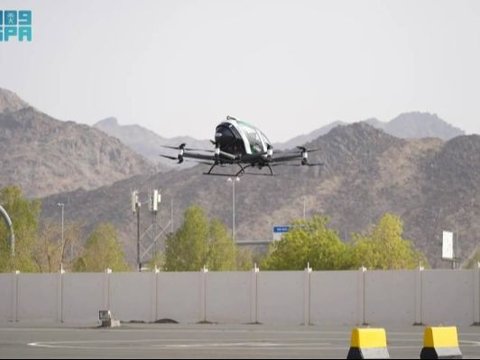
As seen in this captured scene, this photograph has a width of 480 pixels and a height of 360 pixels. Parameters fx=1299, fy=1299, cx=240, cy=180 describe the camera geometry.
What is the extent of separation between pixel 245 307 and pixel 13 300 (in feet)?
44.7

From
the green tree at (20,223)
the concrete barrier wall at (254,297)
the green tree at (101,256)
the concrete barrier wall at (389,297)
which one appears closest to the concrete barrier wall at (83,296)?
the concrete barrier wall at (254,297)

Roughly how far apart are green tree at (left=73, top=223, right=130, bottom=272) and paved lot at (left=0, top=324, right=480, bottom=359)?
70103 mm

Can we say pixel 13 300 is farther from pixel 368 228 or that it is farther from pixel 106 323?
pixel 368 228

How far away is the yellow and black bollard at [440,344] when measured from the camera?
27.8m

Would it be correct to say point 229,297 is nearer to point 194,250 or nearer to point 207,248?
point 194,250

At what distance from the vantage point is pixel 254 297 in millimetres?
60656

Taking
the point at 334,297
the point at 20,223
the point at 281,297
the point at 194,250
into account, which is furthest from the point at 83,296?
the point at 194,250

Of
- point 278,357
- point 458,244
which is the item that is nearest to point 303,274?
point 278,357

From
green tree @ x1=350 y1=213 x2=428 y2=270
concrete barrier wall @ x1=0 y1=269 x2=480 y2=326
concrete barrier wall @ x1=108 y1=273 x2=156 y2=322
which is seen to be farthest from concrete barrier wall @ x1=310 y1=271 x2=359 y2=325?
green tree @ x1=350 y1=213 x2=428 y2=270

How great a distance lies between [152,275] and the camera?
63.5 metres

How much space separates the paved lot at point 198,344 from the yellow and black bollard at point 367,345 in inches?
130

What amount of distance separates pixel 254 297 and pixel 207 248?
199 ft

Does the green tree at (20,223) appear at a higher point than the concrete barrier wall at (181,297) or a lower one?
higher

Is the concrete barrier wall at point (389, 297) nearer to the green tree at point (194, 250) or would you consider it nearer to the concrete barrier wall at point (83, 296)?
the concrete barrier wall at point (83, 296)
